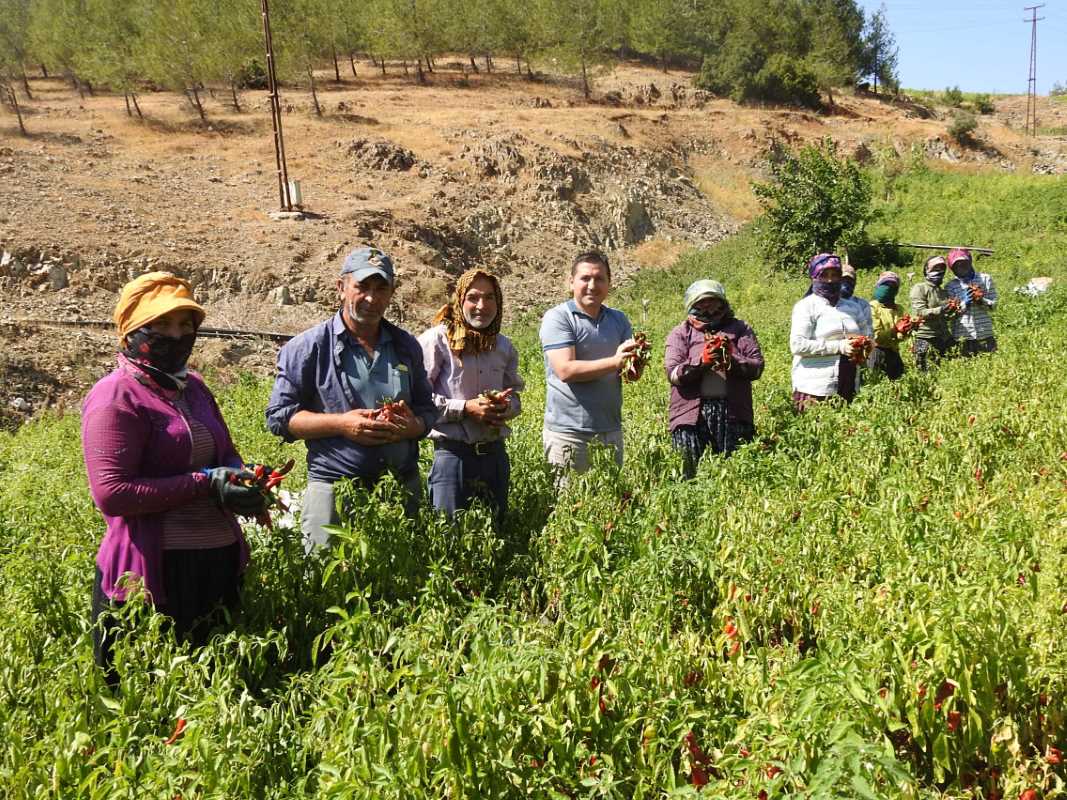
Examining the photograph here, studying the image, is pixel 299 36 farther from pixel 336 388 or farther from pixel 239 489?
pixel 239 489

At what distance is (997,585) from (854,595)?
42cm

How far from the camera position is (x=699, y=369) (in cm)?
466

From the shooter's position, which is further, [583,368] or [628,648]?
[583,368]

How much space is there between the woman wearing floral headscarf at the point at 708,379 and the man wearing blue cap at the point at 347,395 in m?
1.80

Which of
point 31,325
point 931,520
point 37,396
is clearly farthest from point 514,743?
point 31,325

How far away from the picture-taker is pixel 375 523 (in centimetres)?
315

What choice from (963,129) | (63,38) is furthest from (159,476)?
(63,38)

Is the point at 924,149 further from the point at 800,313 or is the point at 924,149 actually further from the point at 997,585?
the point at 997,585

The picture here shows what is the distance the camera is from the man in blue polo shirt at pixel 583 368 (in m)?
4.33

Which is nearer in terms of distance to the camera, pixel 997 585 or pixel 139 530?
pixel 997 585

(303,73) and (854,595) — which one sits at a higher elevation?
(303,73)

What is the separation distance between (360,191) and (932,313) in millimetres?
18078

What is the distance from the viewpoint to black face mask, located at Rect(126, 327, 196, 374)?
2785mm

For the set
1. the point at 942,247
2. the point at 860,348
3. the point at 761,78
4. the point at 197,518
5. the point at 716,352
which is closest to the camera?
the point at 197,518
